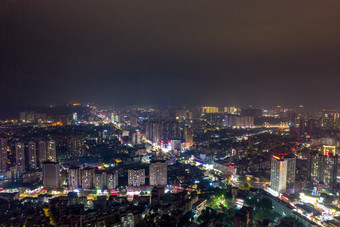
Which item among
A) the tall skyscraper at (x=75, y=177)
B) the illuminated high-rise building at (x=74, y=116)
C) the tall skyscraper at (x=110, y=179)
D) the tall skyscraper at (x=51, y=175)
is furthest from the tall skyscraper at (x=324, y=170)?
the illuminated high-rise building at (x=74, y=116)

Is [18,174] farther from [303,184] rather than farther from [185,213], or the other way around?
[303,184]

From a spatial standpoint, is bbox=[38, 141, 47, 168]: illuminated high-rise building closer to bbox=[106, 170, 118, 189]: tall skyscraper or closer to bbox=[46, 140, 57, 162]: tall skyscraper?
bbox=[46, 140, 57, 162]: tall skyscraper

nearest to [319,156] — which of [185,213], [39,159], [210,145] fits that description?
[185,213]

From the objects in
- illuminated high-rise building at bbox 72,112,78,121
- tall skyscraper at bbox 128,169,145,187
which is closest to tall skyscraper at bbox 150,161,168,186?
tall skyscraper at bbox 128,169,145,187

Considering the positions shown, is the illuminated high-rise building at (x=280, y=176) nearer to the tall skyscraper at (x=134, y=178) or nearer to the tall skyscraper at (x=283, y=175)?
the tall skyscraper at (x=283, y=175)

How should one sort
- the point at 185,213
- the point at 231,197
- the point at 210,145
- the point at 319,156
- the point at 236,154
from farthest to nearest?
the point at 210,145 < the point at 236,154 < the point at 319,156 < the point at 231,197 < the point at 185,213

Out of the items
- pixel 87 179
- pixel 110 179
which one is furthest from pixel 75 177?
pixel 110 179
